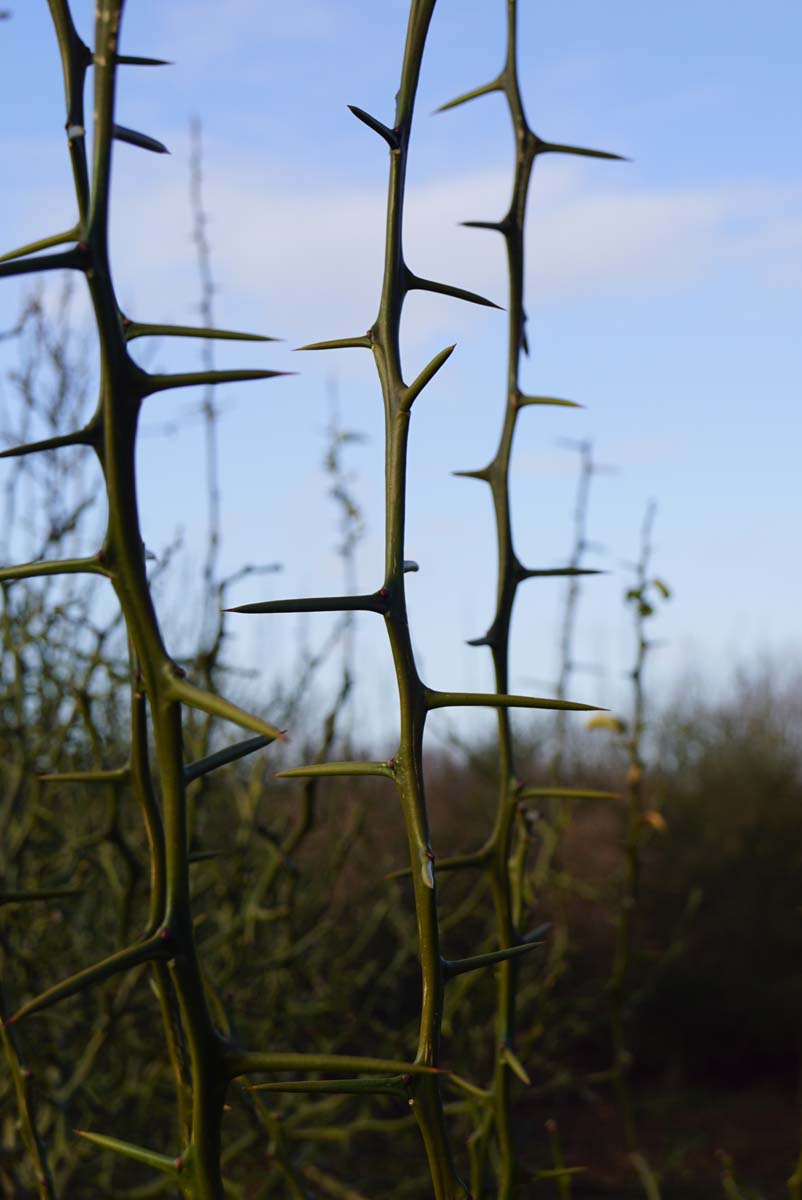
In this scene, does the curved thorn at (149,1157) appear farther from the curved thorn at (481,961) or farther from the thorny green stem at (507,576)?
the thorny green stem at (507,576)

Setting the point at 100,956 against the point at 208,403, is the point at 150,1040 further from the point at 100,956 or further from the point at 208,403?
the point at 208,403

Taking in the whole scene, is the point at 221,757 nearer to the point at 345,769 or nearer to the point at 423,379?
the point at 345,769

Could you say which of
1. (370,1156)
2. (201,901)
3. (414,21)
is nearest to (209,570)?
(201,901)

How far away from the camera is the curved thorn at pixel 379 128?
48cm

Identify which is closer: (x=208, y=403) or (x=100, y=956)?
(x=100, y=956)

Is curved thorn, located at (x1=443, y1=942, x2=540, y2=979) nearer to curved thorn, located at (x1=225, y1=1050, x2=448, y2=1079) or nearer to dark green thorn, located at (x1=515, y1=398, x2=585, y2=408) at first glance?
curved thorn, located at (x1=225, y1=1050, x2=448, y2=1079)

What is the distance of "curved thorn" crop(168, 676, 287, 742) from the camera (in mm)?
363

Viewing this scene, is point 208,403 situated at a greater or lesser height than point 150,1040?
greater

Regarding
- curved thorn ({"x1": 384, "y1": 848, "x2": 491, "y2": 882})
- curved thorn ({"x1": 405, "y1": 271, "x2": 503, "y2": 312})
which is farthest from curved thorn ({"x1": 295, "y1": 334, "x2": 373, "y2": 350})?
curved thorn ({"x1": 384, "y1": 848, "x2": 491, "y2": 882})

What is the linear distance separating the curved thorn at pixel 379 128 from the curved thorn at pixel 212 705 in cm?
23

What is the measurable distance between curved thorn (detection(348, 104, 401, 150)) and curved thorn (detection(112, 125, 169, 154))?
76mm

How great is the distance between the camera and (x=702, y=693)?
7281 mm

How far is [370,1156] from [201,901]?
4.24 ft

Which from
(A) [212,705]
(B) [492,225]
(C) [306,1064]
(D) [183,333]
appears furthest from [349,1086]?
(B) [492,225]
